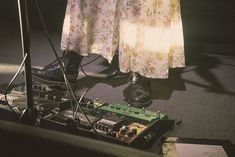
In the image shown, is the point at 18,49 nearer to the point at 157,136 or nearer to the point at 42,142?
the point at 157,136

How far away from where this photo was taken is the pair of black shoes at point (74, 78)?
4.92ft

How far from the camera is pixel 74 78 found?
5.53 feet

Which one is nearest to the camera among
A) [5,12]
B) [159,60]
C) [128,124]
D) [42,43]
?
[128,124]

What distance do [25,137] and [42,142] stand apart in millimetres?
44

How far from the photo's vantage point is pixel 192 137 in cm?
126

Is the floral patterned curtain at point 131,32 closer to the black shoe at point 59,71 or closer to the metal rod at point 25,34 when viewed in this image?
the black shoe at point 59,71

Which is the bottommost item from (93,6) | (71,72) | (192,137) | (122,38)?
(192,137)

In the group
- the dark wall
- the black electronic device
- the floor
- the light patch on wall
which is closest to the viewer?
the black electronic device

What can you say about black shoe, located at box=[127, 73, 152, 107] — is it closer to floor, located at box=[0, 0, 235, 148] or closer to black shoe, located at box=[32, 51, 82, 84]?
floor, located at box=[0, 0, 235, 148]

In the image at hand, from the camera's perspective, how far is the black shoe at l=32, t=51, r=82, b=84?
1.64 m

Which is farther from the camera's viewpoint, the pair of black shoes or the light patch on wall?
the light patch on wall

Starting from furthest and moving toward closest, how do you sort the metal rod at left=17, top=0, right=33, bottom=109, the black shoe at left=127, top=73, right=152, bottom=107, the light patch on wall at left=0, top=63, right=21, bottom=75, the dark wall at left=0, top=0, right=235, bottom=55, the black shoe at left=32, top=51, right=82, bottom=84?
the dark wall at left=0, top=0, right=235, bottom=55, the light patch on wall at left=0, top=63, right=21, bottom=75, the black shoe at left=32, top=51, right=82, bottom=84, the black shoe at left=127, top=73, right=152, bottom=107, the metal rod at left=17, top=0, right=33, bottom=109

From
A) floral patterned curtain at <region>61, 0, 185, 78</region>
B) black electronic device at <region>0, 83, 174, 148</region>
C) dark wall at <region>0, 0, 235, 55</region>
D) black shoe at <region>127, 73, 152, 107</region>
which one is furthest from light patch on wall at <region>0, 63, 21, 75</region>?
dark wall at <region>0, 0, 235, 55</region>

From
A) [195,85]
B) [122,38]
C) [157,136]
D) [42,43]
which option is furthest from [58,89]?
[42,43]
